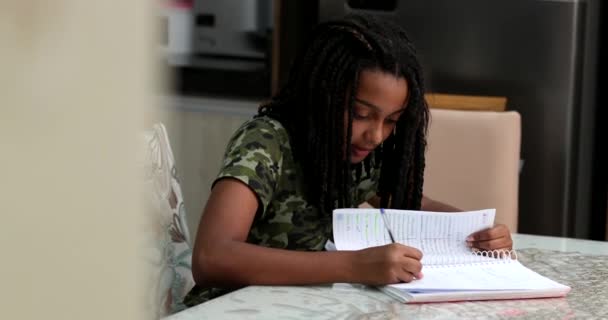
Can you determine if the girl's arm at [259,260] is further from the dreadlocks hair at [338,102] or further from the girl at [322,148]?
the dreadlocks hair at [338,102]

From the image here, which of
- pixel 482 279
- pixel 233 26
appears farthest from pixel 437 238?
pixel 233 26

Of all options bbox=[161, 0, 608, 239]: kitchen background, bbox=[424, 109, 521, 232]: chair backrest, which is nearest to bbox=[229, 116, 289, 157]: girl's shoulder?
bbox=[424, 109, 521, 232]: chair backrest

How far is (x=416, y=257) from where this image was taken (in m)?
1.30

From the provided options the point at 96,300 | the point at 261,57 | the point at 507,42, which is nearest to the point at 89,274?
the point at 96,300

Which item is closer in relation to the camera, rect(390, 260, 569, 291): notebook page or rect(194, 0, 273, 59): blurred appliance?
rect(390, 260, 569, 291): notebook page

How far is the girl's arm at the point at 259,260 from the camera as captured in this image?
128 centimetres

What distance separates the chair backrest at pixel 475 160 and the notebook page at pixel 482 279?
0.65 meters

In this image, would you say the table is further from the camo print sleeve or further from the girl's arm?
the camo print sleeve

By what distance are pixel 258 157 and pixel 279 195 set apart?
0.13 metres

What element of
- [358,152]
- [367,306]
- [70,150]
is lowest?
[367,306]

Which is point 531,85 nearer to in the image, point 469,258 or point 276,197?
point 276,197

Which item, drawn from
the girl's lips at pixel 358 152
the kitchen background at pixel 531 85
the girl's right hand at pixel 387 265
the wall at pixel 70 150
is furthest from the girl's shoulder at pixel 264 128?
the wall at pixel 70 150

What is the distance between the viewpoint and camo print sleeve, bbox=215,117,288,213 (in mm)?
1494

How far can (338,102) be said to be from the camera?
1598mm
